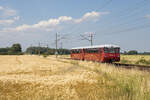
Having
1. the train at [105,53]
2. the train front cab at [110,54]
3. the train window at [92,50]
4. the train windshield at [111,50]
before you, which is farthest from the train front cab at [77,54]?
the train windshield at [111,50]

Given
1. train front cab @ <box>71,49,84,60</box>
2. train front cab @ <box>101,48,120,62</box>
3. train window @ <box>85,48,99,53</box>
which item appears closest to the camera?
train front cab @ <box>101,48,120,62</box>

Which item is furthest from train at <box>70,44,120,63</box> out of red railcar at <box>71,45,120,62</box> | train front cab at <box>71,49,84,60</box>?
train front cab at <box>71,49,84,60</box>

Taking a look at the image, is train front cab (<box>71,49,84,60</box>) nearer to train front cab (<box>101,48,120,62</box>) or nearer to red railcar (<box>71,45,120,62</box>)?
red railcar (<box>71,45,120,62</box>)

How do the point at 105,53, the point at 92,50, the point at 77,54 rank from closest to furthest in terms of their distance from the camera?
the point at 105,53
the point at 92,50
the point at 77,54

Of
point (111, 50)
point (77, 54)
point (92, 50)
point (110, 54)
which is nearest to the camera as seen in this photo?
point (110, 54)

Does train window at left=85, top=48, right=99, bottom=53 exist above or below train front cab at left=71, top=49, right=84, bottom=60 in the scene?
above

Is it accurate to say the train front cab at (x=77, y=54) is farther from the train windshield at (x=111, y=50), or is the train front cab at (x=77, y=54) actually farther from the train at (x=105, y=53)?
the train windshield at (x=111, y=50)

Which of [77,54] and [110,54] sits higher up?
[110,54]

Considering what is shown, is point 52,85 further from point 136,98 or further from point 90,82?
point 136,98

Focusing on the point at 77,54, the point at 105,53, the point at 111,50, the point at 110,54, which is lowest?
the point at 77,54

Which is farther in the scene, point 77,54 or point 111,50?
point 77,54

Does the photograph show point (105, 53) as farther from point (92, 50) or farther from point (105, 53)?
point (92, 50)

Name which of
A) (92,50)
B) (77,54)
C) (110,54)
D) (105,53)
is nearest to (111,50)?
(110,54)

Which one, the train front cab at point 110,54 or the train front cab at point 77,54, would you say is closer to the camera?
the train front cab at point 110,54
